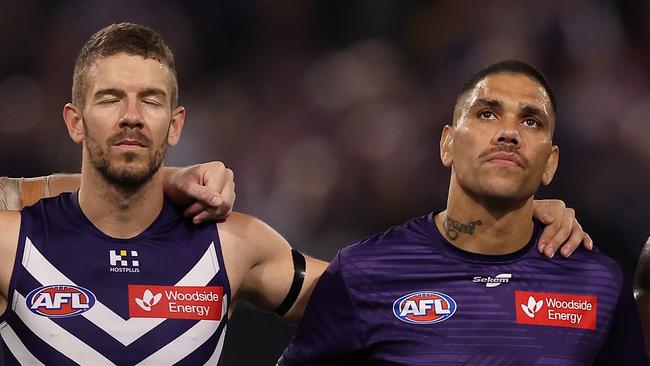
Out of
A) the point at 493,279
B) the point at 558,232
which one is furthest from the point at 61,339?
the point at 558,232

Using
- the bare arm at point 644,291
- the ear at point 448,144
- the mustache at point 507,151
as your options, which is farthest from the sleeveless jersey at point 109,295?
the bare arm at point 644,291

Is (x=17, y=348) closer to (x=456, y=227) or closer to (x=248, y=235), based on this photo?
(x=248, y=235)

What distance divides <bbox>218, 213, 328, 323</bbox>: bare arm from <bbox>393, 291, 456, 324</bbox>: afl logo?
38cm

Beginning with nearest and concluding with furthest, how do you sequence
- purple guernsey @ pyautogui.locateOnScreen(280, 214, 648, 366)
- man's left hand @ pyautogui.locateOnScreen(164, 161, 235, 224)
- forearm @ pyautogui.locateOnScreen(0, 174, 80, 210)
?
1. purple guernsey @ pyautogui.locateOnScreen(280, 214, 648, 366)
2. man's left hand @ pyautogui.locateOnScreen(164, 161, 235, 224)
3. forearm @ pyautogui.locateOnScreen(0, 174, 80, 210)

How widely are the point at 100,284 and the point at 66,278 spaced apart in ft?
0.32

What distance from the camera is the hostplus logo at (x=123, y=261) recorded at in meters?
3.07

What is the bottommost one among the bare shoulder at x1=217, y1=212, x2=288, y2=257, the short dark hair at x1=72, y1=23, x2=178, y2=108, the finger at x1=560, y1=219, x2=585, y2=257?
the finger at x1=560, y1=219, x2=585, y2=257

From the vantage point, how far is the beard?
2.97 m

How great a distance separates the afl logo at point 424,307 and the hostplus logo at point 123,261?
2.54ft

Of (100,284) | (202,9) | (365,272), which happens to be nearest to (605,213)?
(202,9)

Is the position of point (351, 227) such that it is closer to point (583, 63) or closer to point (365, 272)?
point (583, 63)

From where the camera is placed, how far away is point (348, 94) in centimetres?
571

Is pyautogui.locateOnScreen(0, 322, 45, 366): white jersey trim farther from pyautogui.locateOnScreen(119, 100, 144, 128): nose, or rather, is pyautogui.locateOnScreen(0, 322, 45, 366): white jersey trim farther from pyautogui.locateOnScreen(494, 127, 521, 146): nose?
pyautogui.locateOnScreen(494, 127, 521, 146): nose

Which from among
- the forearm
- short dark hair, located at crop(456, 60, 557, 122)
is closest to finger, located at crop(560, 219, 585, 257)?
short dark hair, located at crop(456, 60, 557, 122)
